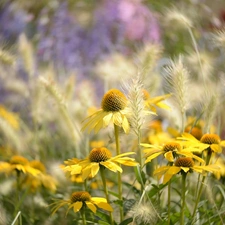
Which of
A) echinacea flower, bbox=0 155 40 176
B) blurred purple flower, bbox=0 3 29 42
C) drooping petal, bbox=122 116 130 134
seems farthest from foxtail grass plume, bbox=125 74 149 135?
blurred purple flower, bbox=0 3 29 42

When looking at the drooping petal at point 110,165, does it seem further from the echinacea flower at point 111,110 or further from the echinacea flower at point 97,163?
the echinacea flower at point 111,110

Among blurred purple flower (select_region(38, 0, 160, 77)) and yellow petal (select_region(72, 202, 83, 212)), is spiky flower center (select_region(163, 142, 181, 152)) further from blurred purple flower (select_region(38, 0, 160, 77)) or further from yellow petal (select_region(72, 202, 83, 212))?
blurred purple flower (select_region(38, 0, 160, 77))

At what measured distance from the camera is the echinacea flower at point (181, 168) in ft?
3.72

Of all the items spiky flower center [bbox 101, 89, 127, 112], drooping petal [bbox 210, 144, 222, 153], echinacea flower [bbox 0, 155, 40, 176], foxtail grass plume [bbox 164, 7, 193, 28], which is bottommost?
echinacea flower [bbox 0, 155, 40, 176]

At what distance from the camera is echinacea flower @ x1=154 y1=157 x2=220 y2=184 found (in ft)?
3.72

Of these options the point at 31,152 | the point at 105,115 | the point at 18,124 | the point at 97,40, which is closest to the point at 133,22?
the point at 97,40

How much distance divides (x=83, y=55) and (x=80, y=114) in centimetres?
121

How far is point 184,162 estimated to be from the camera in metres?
1.17

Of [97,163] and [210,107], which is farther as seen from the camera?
[210,107]

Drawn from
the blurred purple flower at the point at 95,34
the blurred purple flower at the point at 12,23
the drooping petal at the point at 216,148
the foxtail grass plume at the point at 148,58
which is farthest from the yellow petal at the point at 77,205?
the blurred purple flower at the point at 12,23

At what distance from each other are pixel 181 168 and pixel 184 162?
0.03 metres

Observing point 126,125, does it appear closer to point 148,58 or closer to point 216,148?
point 216,148

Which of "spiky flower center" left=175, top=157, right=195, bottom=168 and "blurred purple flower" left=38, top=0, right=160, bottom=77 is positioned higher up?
"spiky flower center" left=175, top=157, right=195, bottom=168

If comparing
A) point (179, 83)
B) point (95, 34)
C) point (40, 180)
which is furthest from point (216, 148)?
point (95, 34)
